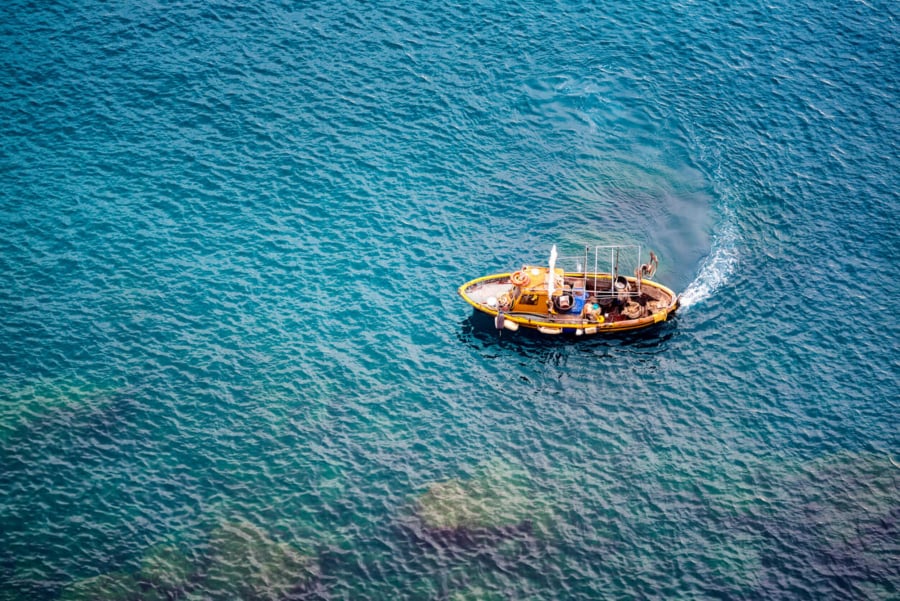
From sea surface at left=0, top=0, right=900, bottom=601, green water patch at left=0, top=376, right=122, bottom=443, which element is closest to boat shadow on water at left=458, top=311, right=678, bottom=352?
sea surface at left=0, top=0, right=900, bottom=601

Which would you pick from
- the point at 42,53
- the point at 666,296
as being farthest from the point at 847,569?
the point at 42,53

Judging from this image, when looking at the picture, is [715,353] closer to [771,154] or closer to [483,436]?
[483,436]

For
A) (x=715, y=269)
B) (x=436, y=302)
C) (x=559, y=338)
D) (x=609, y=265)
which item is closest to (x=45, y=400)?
(x=436, y=302)

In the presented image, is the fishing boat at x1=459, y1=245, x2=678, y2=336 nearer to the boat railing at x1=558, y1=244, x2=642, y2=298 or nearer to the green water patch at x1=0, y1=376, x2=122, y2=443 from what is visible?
the boat railing at x1=558, y1=244, x2=642, y2=298

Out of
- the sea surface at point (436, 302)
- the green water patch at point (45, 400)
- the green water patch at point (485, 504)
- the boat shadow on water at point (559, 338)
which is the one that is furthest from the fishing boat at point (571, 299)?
the green water patch at point (45, 400)

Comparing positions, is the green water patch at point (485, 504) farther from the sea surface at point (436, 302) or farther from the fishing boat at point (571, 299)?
the fishing boat at point (571, 299)
